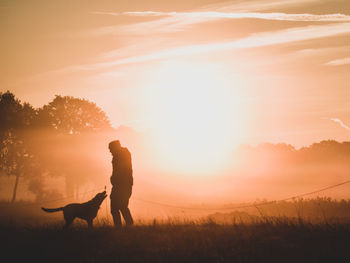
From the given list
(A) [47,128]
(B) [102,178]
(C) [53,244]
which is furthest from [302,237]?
(B) [102,178]

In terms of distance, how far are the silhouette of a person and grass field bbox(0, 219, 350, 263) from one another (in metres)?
1.08

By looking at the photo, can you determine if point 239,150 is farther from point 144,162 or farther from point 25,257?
point 25,257

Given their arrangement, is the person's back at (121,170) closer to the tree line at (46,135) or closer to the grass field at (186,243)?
the grass field at (186,243)

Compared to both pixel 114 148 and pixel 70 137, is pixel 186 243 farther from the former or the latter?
pixel 70 137

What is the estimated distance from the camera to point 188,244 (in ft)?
25.6

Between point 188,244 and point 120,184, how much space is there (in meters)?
4.32

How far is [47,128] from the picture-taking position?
37.8 metres

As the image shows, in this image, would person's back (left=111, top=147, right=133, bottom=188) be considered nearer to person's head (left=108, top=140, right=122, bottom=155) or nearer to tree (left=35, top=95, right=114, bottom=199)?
person's head (left=108, top=140, right=122, bottom=155)

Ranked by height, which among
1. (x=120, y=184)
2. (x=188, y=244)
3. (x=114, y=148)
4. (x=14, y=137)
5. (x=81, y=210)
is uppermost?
(x=14, y=137)

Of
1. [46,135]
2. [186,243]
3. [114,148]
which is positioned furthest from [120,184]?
[46,135]

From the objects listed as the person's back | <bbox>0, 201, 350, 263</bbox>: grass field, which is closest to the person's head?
the person's back

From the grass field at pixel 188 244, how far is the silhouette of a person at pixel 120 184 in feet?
3.53

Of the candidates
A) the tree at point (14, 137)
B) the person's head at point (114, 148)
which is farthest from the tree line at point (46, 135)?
the person's head at point (114, 148)

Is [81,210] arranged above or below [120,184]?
below
